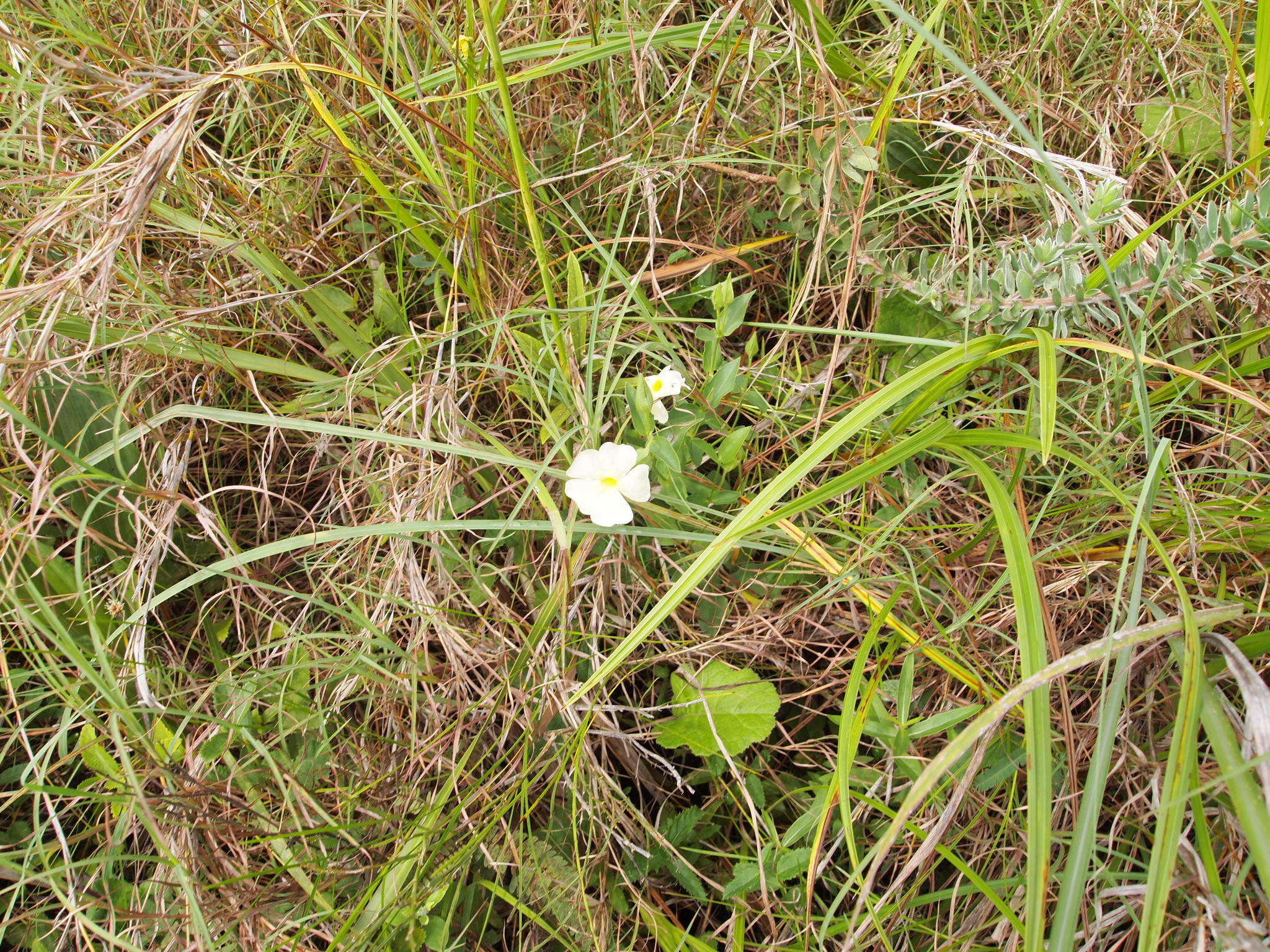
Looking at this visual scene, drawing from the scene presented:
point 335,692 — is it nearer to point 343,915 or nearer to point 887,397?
point 343,915

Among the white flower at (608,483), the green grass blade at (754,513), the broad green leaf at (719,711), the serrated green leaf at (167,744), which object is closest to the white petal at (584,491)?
the white flower at (608,483)

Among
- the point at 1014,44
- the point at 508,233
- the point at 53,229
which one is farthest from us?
the point at 1014,44

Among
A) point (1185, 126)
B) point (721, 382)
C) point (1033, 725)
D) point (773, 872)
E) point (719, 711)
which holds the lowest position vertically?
point (773, 872)

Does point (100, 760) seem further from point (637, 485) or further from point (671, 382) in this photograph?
point (671, 382)

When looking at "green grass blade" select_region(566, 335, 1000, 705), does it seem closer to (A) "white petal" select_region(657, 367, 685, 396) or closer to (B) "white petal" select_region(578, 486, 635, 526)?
(B) "white petal" select_region(578, 486, 635, 526)

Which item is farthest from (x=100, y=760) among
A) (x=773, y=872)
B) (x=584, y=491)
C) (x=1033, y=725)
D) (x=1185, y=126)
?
(x=1185, y=126)

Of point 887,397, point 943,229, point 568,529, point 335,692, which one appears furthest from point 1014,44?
point 335,692
